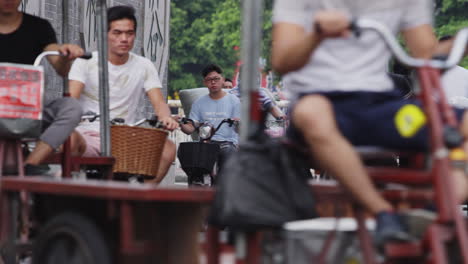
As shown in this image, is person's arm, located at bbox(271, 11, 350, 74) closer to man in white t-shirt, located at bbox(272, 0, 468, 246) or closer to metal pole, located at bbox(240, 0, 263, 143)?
man in white t-shirt, located at bbox(272, 0, 468, 246)

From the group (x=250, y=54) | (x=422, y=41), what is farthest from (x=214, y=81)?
(x=250, y=54)

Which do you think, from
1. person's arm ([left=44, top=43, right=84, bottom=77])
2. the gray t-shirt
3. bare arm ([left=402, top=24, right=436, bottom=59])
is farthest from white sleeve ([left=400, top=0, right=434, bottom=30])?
the gray t-shirt

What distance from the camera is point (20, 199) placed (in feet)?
17.5

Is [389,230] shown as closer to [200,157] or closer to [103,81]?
[103,81]

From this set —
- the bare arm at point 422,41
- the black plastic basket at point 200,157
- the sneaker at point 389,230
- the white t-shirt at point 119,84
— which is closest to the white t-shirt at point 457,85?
the white t-shirt at point 119,84

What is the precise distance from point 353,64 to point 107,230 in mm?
1253

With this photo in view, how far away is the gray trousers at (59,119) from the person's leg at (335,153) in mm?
3060

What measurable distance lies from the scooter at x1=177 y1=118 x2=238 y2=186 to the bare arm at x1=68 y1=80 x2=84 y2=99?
13.9 ft

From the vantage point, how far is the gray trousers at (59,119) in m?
7.09

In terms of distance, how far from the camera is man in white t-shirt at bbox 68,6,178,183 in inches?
332

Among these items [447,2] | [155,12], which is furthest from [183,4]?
[155,12]

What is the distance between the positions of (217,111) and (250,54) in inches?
356

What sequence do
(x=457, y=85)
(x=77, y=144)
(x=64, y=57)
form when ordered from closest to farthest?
(x=64, y=57) → (x=77, y=144) → (x=457, y=85)

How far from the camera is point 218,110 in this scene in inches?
528
